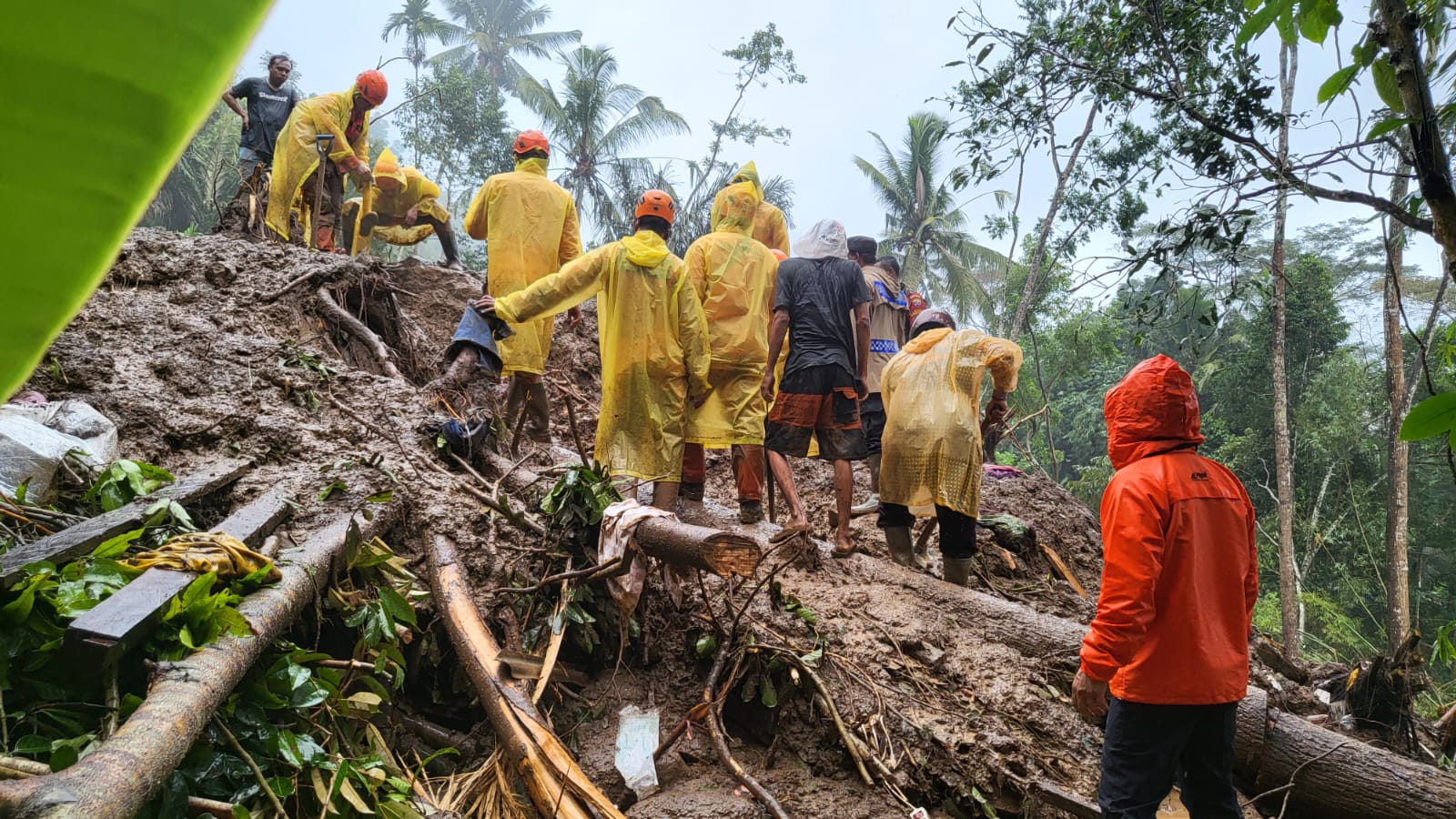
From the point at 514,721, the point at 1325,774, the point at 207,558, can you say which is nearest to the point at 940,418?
the point at 1325,774

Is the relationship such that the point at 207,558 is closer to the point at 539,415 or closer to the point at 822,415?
the point at 822,415

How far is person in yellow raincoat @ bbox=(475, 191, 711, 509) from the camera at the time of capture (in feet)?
13.3

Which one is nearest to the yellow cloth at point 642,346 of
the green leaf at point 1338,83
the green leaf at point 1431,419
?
the green leaf at point 1338,83

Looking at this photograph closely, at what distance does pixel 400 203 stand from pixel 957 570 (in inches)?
224

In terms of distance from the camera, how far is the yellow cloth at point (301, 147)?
5.75 m

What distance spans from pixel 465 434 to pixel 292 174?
3396 mm

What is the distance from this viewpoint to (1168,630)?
7.48 feet

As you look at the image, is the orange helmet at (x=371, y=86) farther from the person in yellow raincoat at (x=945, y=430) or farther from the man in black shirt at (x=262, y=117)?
the person in yellow raincoat at (x=945, y=430)

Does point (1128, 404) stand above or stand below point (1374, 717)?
above

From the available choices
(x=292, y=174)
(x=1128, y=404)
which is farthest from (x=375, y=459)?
(x=292, y=174)

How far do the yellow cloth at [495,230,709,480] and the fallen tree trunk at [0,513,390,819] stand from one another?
196 centimetres

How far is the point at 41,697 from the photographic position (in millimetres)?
1497

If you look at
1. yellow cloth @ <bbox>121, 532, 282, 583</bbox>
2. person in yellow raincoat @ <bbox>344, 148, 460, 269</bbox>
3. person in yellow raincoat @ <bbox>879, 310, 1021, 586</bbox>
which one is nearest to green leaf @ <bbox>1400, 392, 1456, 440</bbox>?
yellow cloth @ <bbox>121, 532, 282, 583</bbox>

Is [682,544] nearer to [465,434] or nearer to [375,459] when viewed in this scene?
[375,459]
